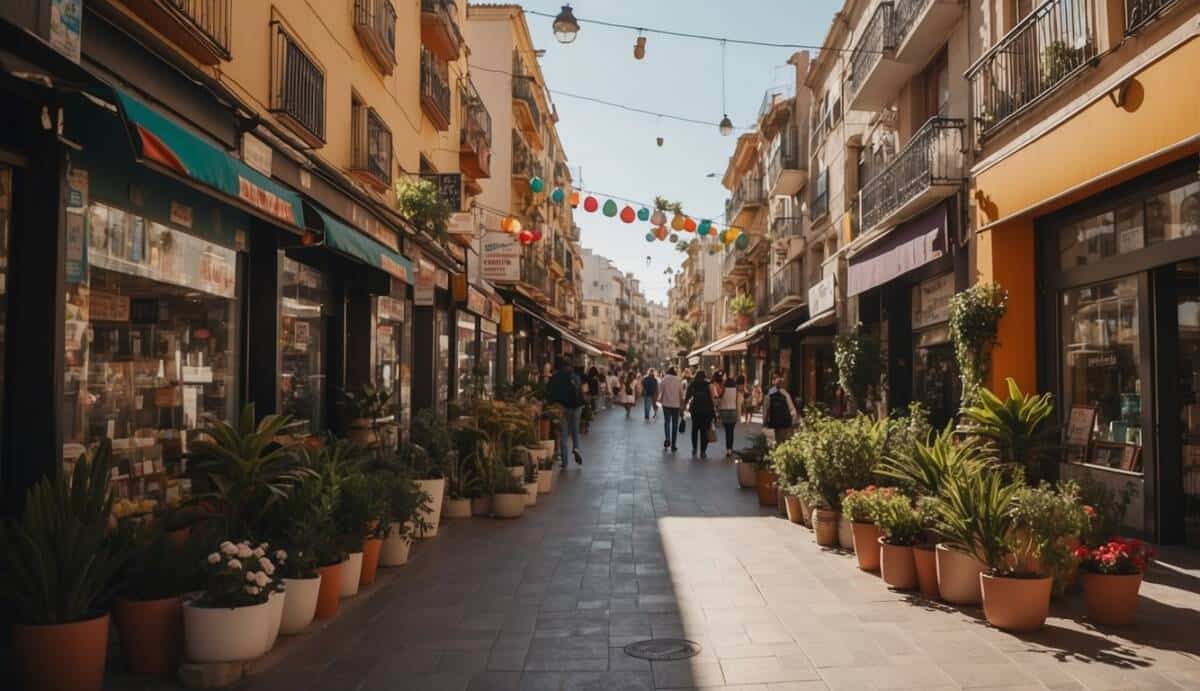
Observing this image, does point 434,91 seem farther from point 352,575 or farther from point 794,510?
point 352,575

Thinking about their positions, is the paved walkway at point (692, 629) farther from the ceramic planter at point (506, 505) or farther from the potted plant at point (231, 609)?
the ceramic planter at point (506, 505)

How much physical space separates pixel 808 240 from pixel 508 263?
10.2 metres

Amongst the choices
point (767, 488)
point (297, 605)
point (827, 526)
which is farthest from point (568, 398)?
point (297, 605)

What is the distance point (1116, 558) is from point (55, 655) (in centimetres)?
636

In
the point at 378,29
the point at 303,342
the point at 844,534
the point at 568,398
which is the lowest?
the point at 844,534

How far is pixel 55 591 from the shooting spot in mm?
4652

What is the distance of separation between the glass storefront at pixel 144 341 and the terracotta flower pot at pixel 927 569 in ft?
19.6

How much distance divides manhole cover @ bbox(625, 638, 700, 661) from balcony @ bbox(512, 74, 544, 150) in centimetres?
2803

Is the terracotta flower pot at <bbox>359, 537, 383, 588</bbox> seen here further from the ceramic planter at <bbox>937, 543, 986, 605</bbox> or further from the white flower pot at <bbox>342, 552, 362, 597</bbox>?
the ceramic planter at <bbox>937, 543, 986, 605</bbox>

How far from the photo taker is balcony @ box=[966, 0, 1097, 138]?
9750 mm

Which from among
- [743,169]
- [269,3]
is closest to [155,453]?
[269,3]

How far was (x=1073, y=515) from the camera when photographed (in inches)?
247

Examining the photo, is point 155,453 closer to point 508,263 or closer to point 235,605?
point 235,605

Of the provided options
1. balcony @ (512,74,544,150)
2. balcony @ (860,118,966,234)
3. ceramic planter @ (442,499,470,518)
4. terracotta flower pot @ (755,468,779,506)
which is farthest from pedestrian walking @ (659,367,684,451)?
balcony @ (512,74,544,150)
